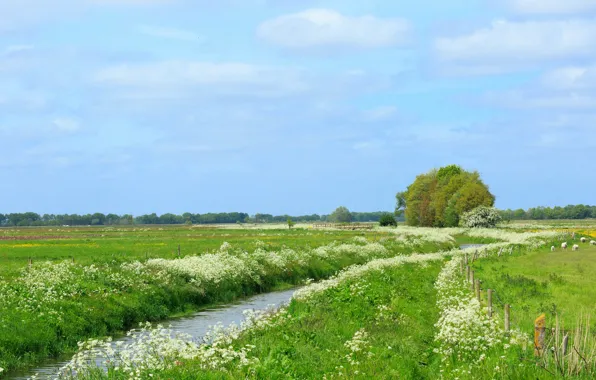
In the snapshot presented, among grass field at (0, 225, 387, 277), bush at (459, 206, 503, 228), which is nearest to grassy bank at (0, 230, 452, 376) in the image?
grass field at (0, 225, 387, 277)

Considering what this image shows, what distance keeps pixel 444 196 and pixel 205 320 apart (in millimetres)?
107877

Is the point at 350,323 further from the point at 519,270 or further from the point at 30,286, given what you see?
the point at 519,270

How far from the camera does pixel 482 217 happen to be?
11981cm

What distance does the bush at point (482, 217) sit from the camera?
119 metres

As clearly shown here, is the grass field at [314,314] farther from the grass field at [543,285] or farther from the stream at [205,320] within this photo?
the stream at [205,320]

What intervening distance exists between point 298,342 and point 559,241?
2552 inches

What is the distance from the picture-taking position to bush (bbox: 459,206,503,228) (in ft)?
391

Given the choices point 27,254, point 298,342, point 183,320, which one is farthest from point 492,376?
point 27,254

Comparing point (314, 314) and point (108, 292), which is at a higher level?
point (108, 292)

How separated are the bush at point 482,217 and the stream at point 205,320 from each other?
274 feet

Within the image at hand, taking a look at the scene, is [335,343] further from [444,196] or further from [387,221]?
[387,221]

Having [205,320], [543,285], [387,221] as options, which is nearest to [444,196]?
[387,221]

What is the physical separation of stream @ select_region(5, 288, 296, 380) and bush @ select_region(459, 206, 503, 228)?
274 ft

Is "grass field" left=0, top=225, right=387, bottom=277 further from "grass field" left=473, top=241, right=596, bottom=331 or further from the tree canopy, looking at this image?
the tree canopy
